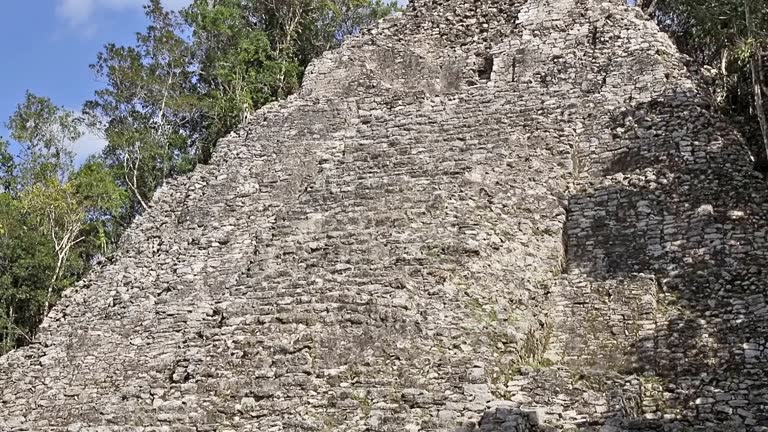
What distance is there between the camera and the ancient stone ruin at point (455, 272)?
9039 millimetres

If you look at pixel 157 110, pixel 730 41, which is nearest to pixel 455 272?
pixel 730 41

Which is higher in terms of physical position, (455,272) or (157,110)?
(157,110)

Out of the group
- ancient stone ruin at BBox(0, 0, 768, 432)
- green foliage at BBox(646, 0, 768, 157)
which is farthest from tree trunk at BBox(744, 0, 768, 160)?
ancient stone ruin at BBox(0, 0, 768, 432)

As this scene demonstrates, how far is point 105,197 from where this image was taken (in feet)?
74.4

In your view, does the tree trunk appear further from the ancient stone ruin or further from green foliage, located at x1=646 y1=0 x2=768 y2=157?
the ancient stone ruin

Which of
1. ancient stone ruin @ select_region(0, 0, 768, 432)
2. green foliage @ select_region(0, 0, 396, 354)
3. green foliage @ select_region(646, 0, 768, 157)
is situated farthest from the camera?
green foliage @ select_region(0, 0, 396, 354)

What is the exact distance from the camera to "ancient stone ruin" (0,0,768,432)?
356 inches

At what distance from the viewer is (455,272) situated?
34.3 feet

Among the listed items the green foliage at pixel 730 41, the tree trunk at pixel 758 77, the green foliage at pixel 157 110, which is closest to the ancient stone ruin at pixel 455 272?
the tree trunk at pixel 758 77

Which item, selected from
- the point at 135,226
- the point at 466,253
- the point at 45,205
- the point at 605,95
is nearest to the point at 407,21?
the point at 605,95

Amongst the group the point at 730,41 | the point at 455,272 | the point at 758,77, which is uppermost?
the point at 730,41

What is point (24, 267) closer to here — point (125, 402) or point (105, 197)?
point (105, 197)

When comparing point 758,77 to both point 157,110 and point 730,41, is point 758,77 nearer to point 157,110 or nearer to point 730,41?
point 730,41

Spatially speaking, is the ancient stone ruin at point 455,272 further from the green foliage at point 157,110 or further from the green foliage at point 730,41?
the green foliage at point 157,110
